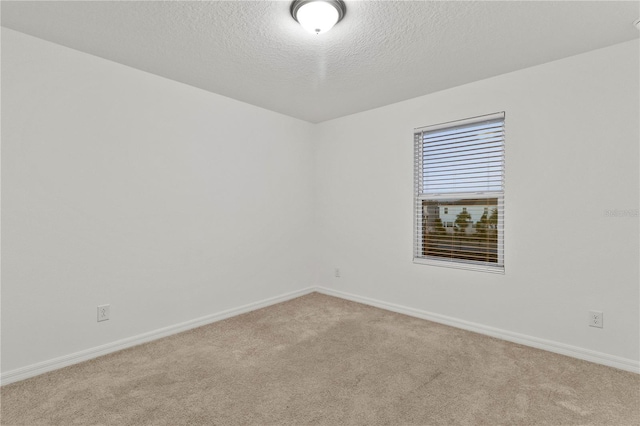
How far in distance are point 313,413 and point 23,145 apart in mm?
2651

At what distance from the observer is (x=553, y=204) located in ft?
8.90

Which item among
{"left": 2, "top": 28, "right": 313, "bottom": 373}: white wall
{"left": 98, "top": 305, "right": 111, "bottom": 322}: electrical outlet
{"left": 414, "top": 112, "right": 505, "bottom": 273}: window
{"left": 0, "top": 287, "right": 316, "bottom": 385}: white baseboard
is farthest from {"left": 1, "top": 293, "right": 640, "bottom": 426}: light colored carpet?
{"left": 414, "top": 112, "right": 505, "bottom": 273}: window

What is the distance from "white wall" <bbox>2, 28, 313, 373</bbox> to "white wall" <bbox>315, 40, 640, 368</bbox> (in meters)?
1.78

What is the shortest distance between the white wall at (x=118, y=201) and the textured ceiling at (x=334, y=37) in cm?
30

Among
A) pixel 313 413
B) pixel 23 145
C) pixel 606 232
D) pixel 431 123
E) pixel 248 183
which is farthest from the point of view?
pixel 248 183

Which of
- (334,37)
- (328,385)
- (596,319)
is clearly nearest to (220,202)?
(334,37)

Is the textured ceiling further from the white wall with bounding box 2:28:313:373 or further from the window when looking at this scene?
the window

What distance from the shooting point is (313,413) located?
1.89 metres

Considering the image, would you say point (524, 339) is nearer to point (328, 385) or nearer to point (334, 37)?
point (328, 385)

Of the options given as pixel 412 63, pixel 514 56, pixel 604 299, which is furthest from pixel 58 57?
pixel 604 299

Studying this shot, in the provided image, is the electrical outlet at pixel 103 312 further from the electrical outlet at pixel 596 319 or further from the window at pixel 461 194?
the electrical outlet at pixel 596 319

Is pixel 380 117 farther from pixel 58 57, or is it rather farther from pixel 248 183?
pixel 58 57

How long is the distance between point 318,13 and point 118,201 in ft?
7.12

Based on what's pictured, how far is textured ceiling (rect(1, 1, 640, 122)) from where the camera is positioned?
2.01 m
